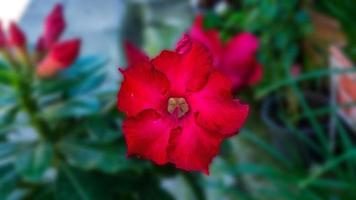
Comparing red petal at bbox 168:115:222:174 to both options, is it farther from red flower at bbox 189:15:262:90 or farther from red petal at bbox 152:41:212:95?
red flower at bbox 189:15:262:90

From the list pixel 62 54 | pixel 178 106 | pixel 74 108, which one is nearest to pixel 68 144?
pixel 74 108

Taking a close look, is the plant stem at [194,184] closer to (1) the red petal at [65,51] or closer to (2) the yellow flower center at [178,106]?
(1) the red petal at [65,51]

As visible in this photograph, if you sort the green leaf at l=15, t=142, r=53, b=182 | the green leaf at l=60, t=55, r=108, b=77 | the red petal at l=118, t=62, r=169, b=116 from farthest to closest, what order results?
1. the green leaf at l=60, t=55, r=108, b=77
2. the green leaf at l=15, t=142, r=53, b=182
3. the red petal at l=118, t=62, r=169, b=116

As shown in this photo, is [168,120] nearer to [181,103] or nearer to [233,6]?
[181,103]

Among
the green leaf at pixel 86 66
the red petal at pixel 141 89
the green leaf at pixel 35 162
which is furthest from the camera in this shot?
the green leaf at pixel 86 66

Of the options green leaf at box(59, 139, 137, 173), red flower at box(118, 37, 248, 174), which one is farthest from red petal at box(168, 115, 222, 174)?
green leaf at box(59, 139, 137, 173)

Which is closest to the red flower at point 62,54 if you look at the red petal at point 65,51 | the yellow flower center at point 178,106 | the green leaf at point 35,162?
the red petal at point 65,51

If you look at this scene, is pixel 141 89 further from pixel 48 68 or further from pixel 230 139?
pixel 230 139
